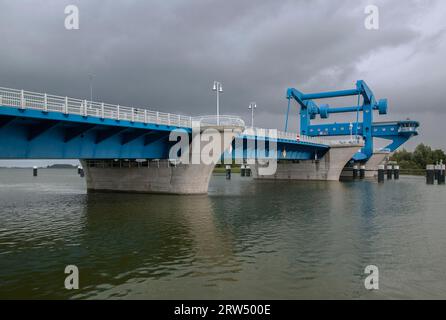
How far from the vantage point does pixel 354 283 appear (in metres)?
12.8

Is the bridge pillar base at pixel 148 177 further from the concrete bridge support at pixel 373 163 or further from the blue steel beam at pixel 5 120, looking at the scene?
the concrete bridge support at pixel 373 163

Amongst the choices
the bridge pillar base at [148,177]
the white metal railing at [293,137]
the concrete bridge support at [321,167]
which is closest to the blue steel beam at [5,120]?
the bridge pillar base at [148,177]

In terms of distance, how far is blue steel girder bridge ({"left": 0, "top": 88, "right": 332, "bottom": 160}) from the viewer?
26188mm

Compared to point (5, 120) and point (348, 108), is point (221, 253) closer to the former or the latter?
point (5, 120)

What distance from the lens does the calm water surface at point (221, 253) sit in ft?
40.1

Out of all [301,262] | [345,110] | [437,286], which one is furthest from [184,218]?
[345,110]

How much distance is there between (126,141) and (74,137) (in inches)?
255

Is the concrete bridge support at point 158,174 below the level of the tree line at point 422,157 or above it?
below

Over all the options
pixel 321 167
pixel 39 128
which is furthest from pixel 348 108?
pixel 39 128

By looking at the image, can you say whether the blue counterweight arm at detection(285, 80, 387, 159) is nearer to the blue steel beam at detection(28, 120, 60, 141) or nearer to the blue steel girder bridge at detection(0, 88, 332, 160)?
the blue steel girder bridge at detection(0, 88, 332, 160)

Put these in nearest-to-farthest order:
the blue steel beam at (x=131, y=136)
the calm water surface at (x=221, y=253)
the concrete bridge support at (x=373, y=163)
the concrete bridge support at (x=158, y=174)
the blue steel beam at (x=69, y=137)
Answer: the calm water surface at (x=221, y=253)
the blue steel beam at (x=69, y=137)
the blue steel beam at (x=131, y=136)
the concrete bridge support at (x=158, y=174)
the concrete bridge support at (x=373, y=163)

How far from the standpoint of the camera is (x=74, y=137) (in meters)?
31.9

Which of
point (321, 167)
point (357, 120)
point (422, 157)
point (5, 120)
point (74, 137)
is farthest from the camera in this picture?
point (422, 157)

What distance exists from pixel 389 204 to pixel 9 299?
34354mm
